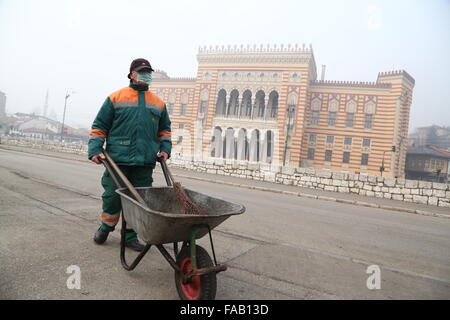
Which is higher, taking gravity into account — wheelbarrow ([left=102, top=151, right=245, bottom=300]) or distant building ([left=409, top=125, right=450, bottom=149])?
distant building ([left=409, top=125, right=450, bottom=149])

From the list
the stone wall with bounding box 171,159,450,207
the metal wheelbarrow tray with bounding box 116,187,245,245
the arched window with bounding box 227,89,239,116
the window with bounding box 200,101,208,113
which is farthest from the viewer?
the arched window with bounding box 227,89,239,116

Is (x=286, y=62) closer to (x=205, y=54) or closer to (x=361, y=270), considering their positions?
(x=205, y=54)

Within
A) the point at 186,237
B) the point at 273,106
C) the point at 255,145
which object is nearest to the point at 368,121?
the point at 273,106

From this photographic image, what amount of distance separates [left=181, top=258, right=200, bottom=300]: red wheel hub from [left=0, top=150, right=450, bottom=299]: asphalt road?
0.50ft

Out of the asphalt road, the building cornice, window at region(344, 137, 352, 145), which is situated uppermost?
the building cornice

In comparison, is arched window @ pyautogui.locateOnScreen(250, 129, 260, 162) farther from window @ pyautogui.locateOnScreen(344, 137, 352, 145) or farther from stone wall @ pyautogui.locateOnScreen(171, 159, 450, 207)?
stone wall @ pyautogui.locateOnScreen(171, 159, 450, 207)

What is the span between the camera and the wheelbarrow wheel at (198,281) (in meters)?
2.02

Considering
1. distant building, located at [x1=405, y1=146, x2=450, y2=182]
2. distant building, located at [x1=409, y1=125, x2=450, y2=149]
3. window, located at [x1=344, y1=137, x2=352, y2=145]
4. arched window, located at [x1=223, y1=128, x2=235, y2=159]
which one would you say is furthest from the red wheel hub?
distant building, located at [x1=409, y1=125, x2=450, y2=149]

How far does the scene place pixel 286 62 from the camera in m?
33.2

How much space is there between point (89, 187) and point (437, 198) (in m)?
12.2

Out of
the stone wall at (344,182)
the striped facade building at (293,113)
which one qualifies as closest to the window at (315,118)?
the striped facade building at (293,113)

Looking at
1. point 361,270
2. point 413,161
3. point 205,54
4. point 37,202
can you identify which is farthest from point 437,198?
point 413,161

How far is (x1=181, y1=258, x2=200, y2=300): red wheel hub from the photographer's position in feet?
6.89

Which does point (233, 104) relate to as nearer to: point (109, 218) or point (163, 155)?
point (163, 155)
